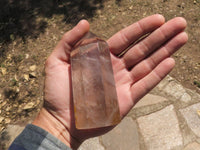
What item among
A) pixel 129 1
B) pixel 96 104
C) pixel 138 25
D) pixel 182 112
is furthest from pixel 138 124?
pixel 129 1

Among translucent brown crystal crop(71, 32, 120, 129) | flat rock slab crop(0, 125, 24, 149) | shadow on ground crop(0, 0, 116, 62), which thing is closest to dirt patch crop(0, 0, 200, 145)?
shadow on ground crop(0, 0, 116, 62)

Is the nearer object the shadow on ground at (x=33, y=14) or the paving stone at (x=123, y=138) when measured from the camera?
the paving stone at (x=123, y=138)

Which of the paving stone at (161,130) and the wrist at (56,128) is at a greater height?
the wrist at (56,128)

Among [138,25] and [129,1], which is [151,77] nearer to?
[138,25]

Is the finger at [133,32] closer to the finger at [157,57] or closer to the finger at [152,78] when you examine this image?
the finger at [157,57]

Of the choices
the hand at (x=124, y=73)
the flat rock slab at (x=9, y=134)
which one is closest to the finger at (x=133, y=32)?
the hand at (x=124, y=73)

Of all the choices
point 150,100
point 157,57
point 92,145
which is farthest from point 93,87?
point 150,100

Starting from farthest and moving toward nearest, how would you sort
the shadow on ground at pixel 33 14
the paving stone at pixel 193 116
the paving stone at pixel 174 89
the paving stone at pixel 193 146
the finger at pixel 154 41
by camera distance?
1. the shadow on ground at pixel 33 14
2. the paving stone at pixel 174 89
3. the paving stone at pixel 193 116
4. the paving stone at pixel 193 146
5. the finger at pixel 154 41

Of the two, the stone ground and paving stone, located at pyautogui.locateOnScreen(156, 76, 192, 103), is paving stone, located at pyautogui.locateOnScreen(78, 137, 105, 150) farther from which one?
paving stone, located at pyautogui.locateOnScreen(156, 76, 192, 103)
